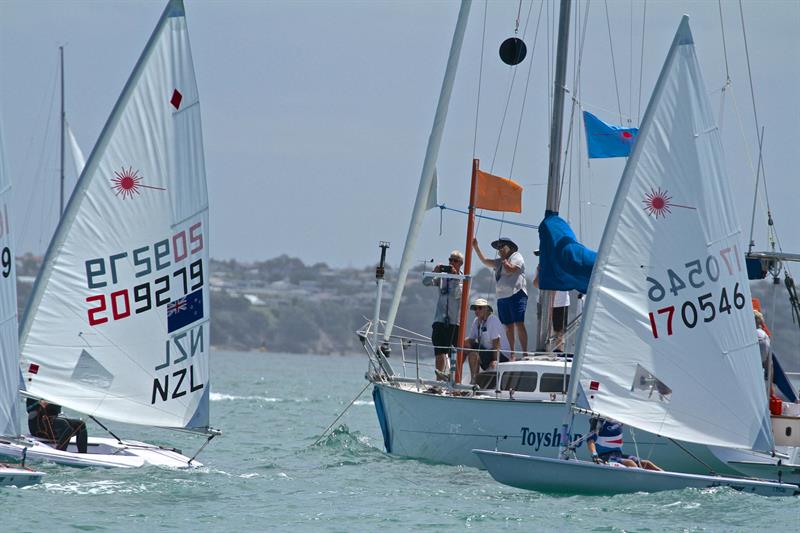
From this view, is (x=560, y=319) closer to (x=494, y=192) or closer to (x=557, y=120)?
(x=494, y=192)

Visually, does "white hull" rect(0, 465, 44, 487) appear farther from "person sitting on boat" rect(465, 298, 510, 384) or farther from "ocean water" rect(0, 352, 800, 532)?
"person sitting on boat" rect(465, 298, 510, 384)

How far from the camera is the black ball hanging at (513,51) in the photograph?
23.6 m

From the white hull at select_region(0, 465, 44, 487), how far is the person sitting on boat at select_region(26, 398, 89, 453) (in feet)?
6.94

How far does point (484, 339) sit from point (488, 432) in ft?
5.74

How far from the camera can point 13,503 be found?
15758mm

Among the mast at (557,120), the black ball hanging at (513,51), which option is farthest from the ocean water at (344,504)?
the black ball hanging at (513,51)

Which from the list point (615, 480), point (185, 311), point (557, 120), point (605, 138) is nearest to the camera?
point (615, 480)

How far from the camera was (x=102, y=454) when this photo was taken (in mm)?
18094

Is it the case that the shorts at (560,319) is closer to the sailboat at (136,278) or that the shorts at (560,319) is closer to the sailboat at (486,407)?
the sailboat at (486,407)

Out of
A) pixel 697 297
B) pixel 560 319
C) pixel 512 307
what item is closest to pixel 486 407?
pixel 512 307

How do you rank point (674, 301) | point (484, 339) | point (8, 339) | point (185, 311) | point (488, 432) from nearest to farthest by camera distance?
point (8, 339) → point (674, 301) → point (185, 311) → point (488, 432) → point (484, 339)

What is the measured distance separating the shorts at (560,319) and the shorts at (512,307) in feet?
2.38

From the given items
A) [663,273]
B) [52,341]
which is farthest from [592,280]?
[52,341]

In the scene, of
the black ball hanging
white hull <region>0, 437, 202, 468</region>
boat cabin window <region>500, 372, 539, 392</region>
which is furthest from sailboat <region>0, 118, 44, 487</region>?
the black ball hanging
